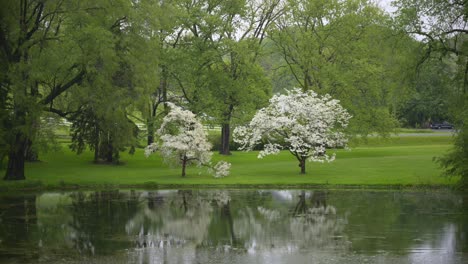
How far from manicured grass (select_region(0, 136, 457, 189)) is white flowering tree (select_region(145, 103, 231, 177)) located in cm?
108

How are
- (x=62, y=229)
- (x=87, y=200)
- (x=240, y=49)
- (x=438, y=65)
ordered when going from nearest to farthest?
(x=62, y=229), (x=87, y=200), (x=438, y=65), (x=240, y=49)

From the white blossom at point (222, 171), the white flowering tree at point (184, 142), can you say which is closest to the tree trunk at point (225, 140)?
the white flowering tree at point (184, 142)

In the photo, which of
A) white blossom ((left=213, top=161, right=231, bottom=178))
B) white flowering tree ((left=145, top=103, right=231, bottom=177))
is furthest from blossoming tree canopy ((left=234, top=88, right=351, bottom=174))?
white flowering tree ((left=145, top=103, right=231, bottom=177))

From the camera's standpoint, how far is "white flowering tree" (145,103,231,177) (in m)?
37.6

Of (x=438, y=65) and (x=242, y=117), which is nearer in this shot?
(x=438, y=65)

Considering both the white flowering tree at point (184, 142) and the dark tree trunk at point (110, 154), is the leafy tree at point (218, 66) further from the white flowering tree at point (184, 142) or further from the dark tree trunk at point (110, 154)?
the white flowering tree at point (184, 142)

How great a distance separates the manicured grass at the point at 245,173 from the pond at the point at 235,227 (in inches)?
112

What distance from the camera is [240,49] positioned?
5131cm

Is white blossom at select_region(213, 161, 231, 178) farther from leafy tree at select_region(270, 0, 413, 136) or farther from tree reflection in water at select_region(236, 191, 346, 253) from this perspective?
leafy tree at select_region(270, 0, 413, 136)

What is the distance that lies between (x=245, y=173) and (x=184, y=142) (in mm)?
5459

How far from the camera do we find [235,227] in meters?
21.9

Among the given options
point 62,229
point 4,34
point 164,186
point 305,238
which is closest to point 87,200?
point 164,186

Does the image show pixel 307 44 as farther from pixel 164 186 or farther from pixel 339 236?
pixel 339 236

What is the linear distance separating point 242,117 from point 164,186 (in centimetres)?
1782
